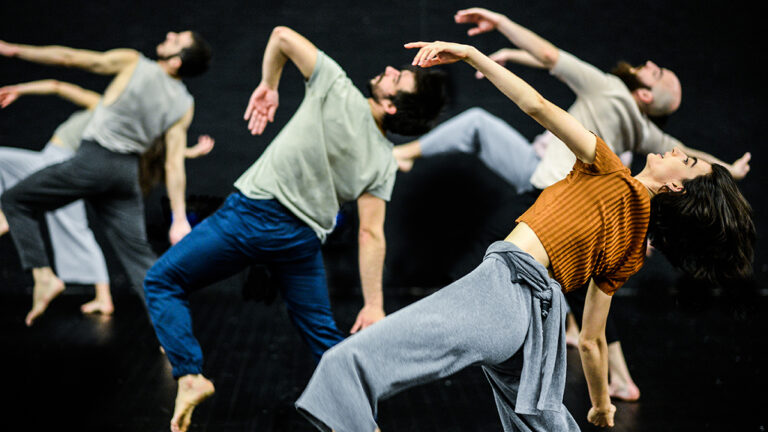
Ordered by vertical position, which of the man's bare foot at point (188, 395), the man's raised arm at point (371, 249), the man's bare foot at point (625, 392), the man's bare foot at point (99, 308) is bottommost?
the man's bare foot at point (99, 308)

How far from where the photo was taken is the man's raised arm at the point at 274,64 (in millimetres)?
2490

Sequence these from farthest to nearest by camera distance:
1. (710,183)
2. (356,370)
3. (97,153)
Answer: (97,153) < (710,183) < (356,370)

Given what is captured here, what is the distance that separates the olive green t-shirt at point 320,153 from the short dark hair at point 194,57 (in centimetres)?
121

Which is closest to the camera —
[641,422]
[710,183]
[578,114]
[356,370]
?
[356,370]

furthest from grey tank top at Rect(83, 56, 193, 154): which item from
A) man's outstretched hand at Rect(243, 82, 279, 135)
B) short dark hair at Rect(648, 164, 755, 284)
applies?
short dark hair at Rect(648, 164, 755, 284)

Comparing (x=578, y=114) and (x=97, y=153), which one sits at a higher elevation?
(x=578, y=114)

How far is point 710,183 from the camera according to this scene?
75.6 inches

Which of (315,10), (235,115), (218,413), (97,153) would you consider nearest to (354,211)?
(235,115)

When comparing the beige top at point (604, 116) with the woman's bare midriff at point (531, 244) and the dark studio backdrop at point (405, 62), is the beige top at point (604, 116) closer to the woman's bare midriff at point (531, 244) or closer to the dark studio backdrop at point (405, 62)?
the woman's bare midriff at point (531, 244)

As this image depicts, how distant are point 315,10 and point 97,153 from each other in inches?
73.9

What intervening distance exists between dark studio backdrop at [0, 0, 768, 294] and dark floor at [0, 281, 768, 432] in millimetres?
647

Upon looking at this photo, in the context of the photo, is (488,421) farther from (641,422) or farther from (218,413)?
(218,413)

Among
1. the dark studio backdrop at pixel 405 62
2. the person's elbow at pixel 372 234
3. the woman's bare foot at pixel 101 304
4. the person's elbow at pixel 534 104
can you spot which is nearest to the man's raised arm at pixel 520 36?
the person's elbow at pixel 372 234

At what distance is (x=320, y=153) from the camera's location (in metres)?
2.52
